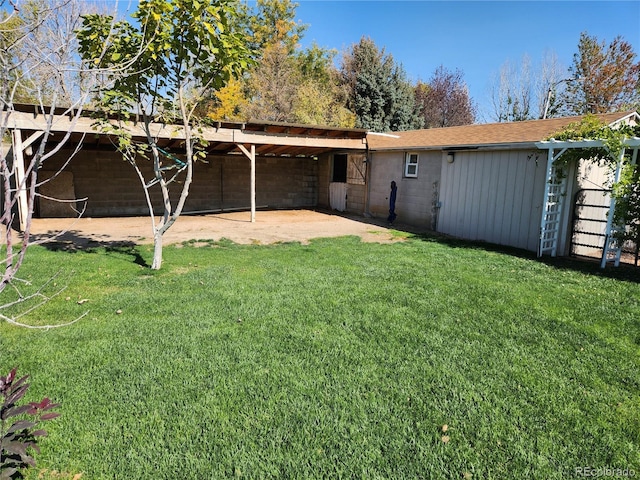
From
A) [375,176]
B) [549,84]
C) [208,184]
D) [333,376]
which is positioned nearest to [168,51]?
[333,376]

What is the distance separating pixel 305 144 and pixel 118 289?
28.1ft

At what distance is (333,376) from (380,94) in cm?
2531

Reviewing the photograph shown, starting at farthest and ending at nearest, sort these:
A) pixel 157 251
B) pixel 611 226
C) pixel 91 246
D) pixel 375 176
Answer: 1. pixel 375 176
2. pixel 91 246
3. pixel 611 226
4. pixel 157 251

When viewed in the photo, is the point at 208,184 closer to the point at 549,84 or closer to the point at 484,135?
the point at 484,135

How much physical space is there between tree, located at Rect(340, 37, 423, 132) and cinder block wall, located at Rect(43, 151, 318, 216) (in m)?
10.2

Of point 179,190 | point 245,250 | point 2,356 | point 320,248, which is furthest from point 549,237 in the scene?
point 179,190

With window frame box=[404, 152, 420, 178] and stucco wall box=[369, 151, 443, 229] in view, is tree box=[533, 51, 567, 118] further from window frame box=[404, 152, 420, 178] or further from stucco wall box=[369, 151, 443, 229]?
window frame box=[404, 152, 420, 178]

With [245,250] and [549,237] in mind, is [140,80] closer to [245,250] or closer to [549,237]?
[245,250]

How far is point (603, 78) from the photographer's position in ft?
75.6

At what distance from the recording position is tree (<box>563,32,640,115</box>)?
22.8 metres

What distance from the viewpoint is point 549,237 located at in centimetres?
847

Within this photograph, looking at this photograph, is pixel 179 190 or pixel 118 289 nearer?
pixel 118 289

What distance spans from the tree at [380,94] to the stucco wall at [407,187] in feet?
42.4

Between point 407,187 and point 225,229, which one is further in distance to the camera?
point 407,187
